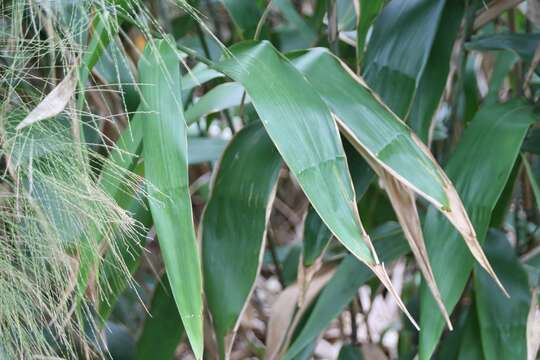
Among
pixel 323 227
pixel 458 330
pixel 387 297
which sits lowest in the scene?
pixel 387 297

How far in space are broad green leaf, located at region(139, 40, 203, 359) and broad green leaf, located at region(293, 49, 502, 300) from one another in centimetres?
13

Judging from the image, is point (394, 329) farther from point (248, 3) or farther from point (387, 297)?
point (248, 3)

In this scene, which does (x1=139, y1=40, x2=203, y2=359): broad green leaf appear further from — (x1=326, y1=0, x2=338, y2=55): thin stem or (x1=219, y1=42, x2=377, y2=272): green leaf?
(x1=326, y1=0, x2=338, y2=55): thin stem

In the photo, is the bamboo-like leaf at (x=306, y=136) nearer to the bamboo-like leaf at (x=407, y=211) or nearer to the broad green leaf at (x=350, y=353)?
the bamboo-like leaf at (x=407, y=211)

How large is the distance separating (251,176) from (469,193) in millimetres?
196

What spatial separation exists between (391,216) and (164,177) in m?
0.65

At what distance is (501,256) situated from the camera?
856mm

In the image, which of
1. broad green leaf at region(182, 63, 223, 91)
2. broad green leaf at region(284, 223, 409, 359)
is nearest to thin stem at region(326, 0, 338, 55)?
broad green leaf at region(182, 63, 223, 91)

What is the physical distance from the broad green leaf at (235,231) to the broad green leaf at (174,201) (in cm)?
14

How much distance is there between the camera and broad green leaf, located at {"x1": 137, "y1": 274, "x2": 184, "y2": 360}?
0.86 metres

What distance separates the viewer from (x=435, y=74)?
816 mm

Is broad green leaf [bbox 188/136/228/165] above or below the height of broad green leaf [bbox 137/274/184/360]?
above

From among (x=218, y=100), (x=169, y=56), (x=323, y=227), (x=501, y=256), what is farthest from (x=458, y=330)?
(x=169, y=56)

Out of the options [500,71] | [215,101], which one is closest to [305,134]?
[215,101]
